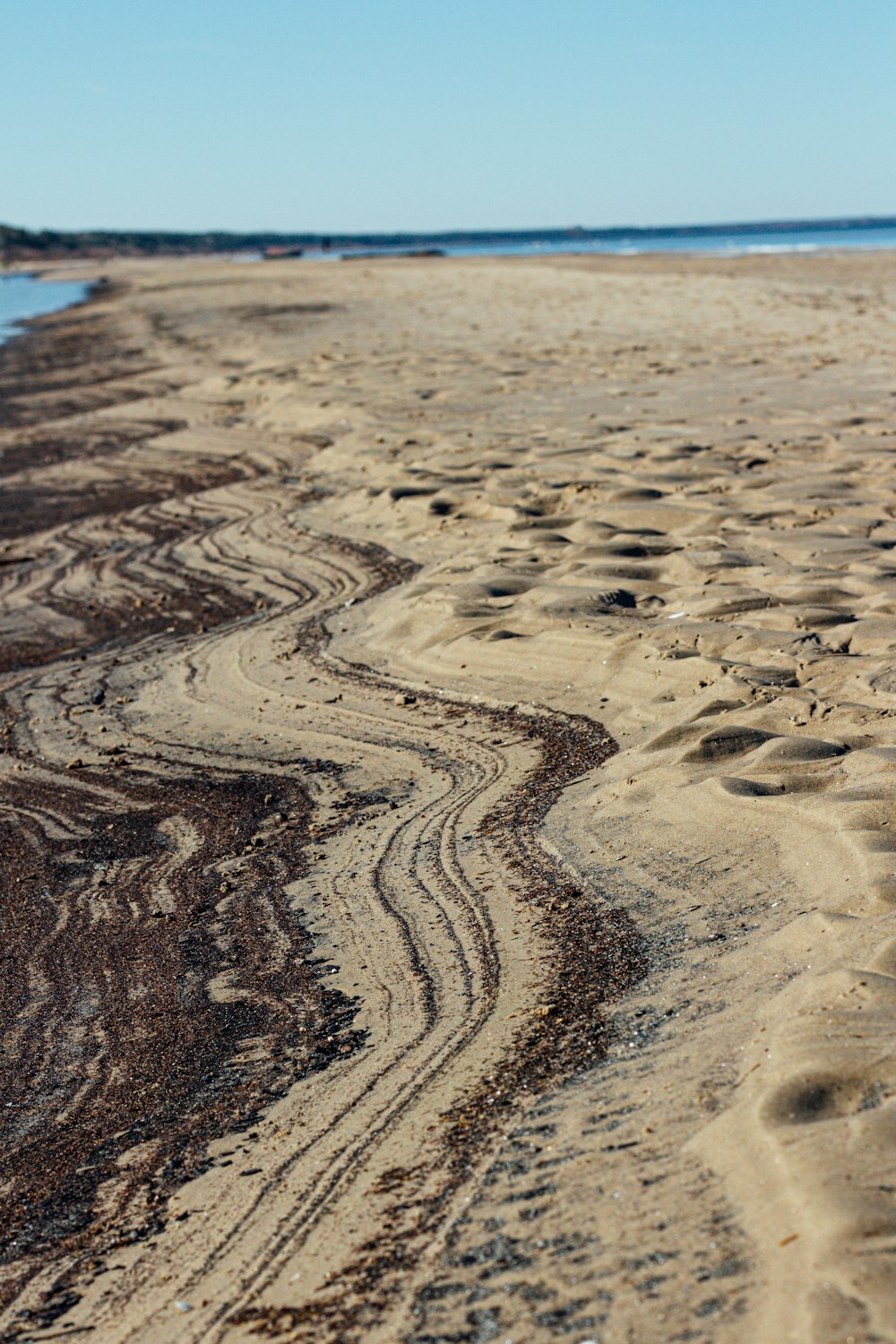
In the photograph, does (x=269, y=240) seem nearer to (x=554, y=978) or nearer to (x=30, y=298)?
(x=30, y=298)

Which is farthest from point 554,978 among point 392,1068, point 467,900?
point 467,900

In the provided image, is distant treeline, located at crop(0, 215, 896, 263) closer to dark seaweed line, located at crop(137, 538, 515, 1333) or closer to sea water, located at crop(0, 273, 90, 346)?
sea water, located at crop(0, 273, 90, 346)

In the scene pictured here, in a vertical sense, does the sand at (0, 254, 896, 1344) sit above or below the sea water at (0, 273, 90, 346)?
below

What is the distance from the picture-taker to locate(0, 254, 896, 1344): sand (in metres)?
2.22

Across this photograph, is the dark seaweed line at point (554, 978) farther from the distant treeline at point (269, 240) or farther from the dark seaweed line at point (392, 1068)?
the distant treeline at point (269, 240)

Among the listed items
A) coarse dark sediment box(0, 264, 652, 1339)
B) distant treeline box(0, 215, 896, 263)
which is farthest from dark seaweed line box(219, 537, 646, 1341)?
distant treeline box(0, 215, 896, 263)

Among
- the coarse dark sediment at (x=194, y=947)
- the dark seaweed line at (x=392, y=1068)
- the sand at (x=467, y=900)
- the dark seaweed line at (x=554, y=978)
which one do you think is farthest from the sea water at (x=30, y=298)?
the dark seaweed line at (x=392, y=1068)

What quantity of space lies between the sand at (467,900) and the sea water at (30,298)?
75.3 feet

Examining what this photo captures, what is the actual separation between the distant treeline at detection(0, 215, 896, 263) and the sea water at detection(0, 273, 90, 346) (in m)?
24.3

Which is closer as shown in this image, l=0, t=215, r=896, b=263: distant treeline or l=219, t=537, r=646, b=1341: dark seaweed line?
l=219, t=537, r=646, b=1341: dark seaweed line

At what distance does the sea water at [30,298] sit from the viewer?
33.5 m

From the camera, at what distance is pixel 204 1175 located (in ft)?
8.72

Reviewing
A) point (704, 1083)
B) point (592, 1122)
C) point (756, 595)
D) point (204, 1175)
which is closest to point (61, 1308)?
point (204, 1175)

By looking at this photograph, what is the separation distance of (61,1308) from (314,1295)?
1.60 feet
